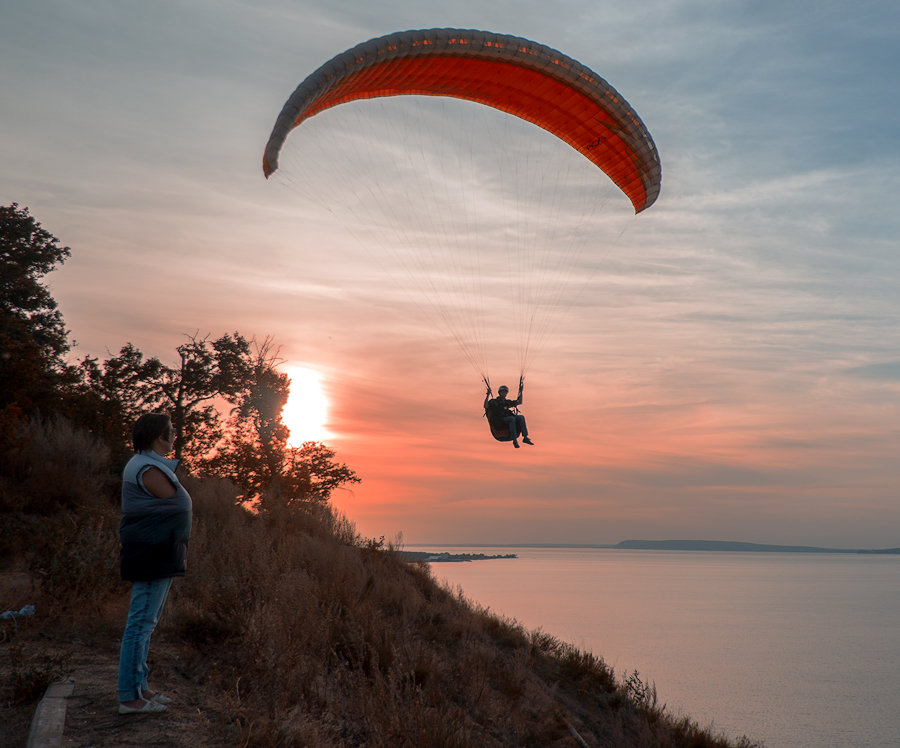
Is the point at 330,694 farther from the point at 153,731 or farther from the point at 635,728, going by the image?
the point at 635,728

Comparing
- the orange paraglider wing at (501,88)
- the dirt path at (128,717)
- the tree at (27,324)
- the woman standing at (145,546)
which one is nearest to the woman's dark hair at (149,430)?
the woman standing at (145,546)

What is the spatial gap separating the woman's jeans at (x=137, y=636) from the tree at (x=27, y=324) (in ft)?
48.2

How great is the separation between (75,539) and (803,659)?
5138 cm

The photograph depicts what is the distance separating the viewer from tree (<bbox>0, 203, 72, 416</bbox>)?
17094 millimetres

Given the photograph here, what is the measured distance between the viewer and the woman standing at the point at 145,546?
4824mm

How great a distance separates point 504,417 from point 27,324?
1500 cm

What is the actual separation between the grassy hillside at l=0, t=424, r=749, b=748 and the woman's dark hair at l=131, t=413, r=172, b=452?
2008mm

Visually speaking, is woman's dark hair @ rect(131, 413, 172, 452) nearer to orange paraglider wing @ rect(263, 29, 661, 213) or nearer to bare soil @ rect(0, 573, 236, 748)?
bare soil @ rect(0, 573, 236, 748)

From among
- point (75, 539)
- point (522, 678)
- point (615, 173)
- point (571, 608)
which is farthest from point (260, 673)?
point (571, 608)

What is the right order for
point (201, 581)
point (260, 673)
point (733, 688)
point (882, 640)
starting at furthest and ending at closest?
point (882, 640)
point (733, 688)
point (201, 581)
point (260, 673)

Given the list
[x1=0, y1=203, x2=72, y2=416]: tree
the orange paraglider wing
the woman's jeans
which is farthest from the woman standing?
[x1=0, y1=203, x2=72, y2=416]: tree

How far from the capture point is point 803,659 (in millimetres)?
46844

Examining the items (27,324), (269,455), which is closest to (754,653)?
(269,455)

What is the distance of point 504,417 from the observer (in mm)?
12023
